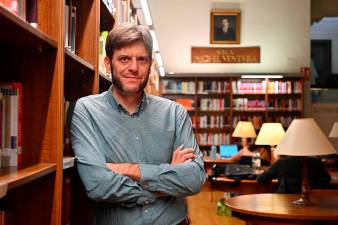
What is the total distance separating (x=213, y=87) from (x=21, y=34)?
32.2 ft

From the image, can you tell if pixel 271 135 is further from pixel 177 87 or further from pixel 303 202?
pixel 177 87

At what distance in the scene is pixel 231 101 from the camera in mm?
11062

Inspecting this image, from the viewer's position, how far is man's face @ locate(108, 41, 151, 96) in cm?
195

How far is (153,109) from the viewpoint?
6.61 ft

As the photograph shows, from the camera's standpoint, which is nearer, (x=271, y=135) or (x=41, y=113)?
(x=41, y=113)

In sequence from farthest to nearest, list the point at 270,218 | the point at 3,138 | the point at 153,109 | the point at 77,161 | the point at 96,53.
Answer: the point at 270,218
the point at 96,53
the point at 153,109
the point at 77,161
the point at 3,138

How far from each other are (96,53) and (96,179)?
98 centimetres

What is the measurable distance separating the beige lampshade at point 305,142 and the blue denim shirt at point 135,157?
6.57 ft

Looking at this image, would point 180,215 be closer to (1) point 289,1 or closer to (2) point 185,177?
(2) point 185,177

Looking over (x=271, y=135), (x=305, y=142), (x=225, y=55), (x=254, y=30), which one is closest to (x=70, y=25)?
(x=305, y=142)

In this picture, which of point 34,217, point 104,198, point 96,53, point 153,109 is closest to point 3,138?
point 34,217

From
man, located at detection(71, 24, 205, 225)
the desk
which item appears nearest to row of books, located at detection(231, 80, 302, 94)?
the desk

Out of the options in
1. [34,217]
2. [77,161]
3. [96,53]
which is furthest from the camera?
[96,53]

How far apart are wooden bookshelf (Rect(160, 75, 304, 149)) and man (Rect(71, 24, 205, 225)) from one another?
9.09m
